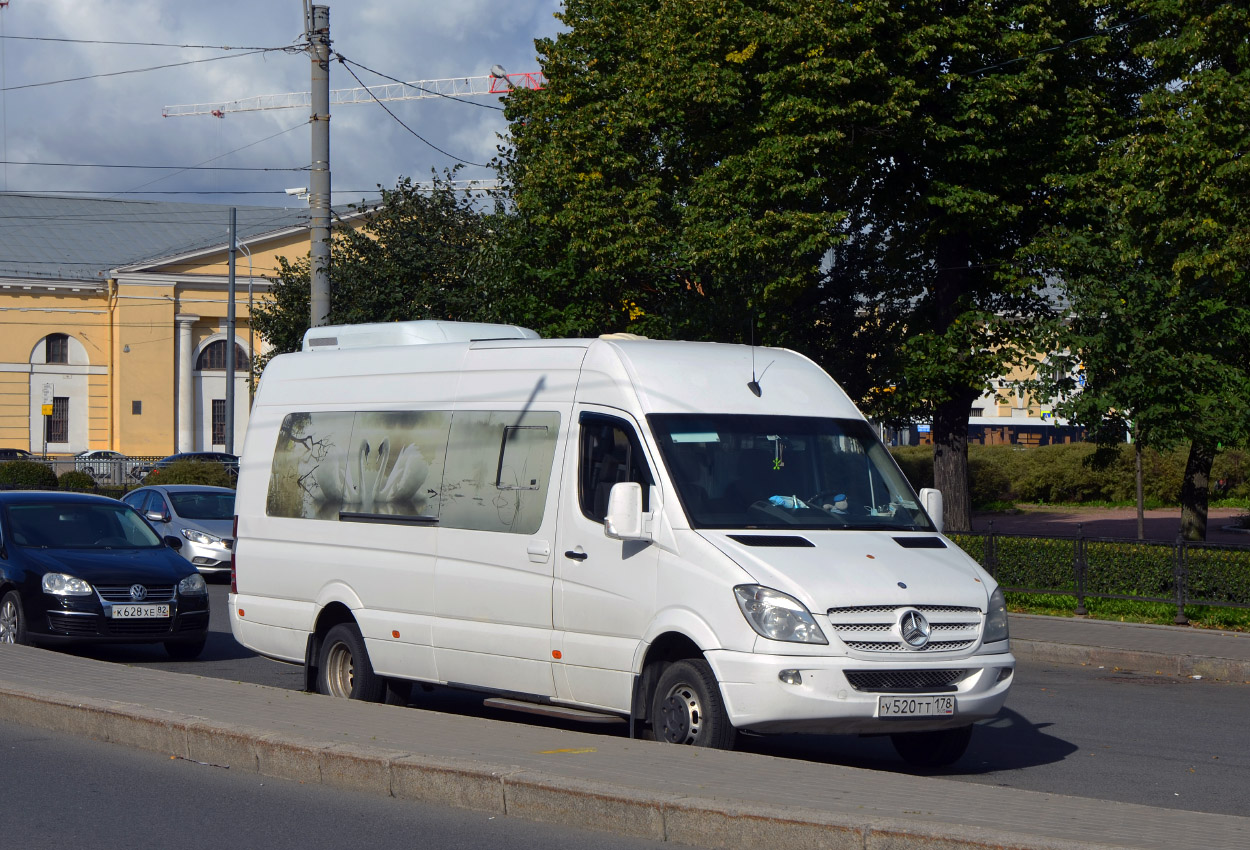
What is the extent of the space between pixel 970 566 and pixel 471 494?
3.32 meters

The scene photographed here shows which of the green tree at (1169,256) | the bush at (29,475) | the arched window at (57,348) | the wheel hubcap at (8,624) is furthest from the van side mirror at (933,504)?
the arched window at (57,348)

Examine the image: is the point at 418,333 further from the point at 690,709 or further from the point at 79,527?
the point at 79,527

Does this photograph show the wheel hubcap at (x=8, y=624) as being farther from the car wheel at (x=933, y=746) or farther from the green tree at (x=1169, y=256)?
the green tree at (x=1169, y=256)

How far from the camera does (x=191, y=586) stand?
45.5 ft

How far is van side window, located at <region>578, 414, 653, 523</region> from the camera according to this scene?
853 centimetres

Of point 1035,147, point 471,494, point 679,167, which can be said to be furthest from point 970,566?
point 679,167

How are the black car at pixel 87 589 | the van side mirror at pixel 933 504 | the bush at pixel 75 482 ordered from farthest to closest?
the bush at pixel 75 482 < the black car at pixel 87 589 < the van side mirror at pixel 933 504

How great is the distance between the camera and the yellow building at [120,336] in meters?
74.0

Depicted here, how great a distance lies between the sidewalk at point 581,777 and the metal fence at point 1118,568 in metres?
10.8

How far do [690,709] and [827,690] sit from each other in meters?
0.87

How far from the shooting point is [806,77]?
20.6 m

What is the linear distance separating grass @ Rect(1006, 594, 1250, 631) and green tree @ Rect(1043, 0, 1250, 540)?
360 centimetres

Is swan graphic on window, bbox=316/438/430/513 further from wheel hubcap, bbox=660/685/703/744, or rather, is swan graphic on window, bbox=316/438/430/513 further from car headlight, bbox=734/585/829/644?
car headlight, bbox=734/585/829/644

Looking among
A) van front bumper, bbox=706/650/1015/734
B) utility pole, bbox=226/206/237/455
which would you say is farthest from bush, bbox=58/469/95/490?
van front bumper, bbox=706/650/1015/734
